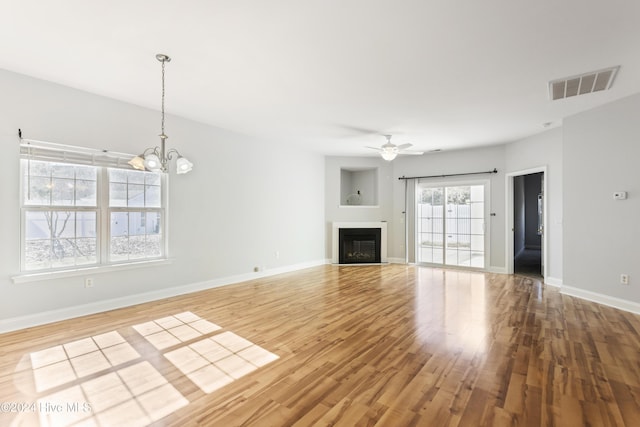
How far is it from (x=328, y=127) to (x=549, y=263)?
4.88 metres

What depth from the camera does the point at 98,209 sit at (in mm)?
4062

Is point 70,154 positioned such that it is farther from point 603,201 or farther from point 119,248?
point 603,201

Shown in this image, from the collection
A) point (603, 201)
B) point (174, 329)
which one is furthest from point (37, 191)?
point (603, 201)

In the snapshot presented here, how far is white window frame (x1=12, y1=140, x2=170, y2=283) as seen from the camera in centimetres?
349

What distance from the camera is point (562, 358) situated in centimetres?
271

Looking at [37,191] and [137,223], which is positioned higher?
[37,191]

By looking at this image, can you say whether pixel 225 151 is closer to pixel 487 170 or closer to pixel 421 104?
pixel 421 104

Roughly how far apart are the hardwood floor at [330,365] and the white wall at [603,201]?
0.52 m

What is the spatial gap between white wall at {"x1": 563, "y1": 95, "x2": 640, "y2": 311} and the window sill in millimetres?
6425

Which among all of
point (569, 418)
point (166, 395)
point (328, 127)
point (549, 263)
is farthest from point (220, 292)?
point (549, 263)

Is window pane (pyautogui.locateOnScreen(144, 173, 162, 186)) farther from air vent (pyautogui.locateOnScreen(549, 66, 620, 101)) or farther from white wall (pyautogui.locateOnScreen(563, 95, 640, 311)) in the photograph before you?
white wall (pyautogui.locateOnScreen(563, 95, 640, 311))

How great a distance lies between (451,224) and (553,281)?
7.85 ft

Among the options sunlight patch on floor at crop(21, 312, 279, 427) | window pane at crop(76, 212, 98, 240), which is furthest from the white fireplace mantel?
window pane at crop(76, 212, 98, 240)

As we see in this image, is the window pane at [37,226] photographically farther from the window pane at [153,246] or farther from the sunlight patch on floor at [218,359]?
the sunlight patch on floor at [218,359]
